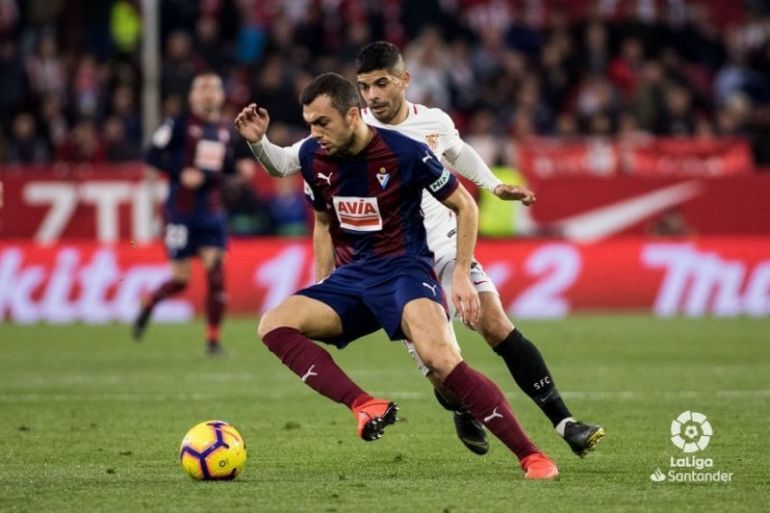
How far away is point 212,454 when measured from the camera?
278 inches

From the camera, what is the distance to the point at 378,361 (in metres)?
13.9

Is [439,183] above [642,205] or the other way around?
above

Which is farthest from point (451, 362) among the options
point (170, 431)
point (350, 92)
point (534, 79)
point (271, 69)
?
point (534, 79)

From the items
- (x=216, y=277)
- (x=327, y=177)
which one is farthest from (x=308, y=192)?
(x=216, y=277)

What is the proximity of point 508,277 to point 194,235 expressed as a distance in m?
5.15

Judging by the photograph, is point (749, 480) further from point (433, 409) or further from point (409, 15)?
point (409, 15)

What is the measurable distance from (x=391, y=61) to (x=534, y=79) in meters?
15.6

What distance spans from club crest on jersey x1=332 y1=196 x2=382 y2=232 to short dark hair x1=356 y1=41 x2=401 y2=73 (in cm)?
82

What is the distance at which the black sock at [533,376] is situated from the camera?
7.80 m

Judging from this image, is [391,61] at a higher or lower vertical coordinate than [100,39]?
higher

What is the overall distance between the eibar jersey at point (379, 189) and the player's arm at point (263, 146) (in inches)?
3.3

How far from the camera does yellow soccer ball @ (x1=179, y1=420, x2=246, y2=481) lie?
7.07 m

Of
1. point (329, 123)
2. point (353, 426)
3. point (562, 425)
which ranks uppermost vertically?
point (329, 123)

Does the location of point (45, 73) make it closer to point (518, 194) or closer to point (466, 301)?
point (518, 194)
